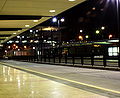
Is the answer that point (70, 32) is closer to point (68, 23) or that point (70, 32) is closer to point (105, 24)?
point (68, 23)

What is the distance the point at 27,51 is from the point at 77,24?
29.7m

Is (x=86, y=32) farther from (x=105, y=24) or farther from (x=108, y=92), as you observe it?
(x=108, y=92)

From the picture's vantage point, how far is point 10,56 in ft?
245

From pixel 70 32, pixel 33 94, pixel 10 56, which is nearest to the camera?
pixel 33 94

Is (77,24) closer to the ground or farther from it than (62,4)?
farther from it

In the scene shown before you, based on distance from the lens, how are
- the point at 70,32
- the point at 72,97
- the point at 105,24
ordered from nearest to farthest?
the point at 72,97 < the point at 105,24 < the point at 70,32

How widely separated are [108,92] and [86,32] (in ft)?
259

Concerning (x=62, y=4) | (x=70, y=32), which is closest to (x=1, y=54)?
(x=70, y=32)

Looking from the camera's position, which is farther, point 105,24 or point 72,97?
point 105,24

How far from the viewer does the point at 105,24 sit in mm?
81312

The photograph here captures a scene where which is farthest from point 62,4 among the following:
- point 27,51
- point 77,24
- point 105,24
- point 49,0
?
point 77,24

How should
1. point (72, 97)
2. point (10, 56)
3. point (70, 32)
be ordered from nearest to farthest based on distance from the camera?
1. point (72, 97)
2. point (10, 56)
3. point (70, 32)

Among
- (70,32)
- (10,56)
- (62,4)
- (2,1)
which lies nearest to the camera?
(2,1)

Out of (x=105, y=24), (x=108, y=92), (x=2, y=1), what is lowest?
(x=108, y=92)
